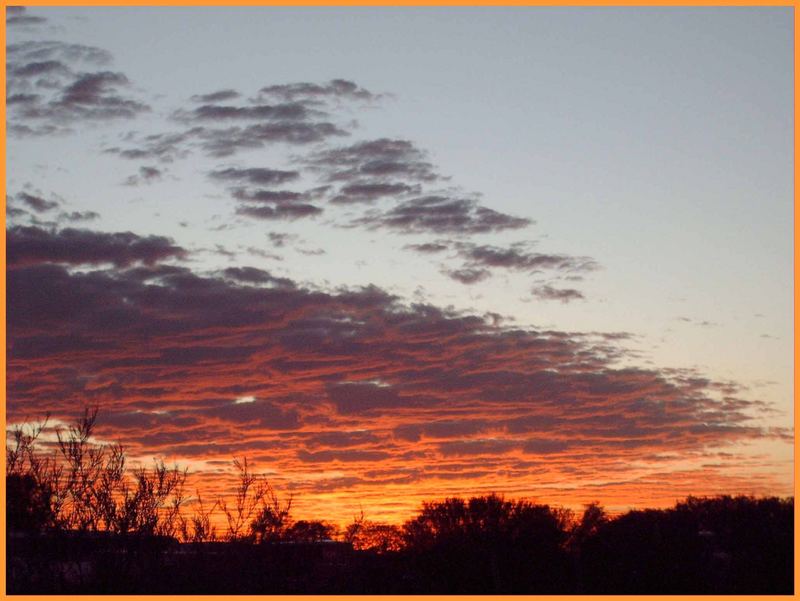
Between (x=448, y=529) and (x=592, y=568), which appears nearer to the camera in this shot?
(x=592, y=568)

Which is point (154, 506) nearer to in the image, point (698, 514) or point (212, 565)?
point (212, 565)

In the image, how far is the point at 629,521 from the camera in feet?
202

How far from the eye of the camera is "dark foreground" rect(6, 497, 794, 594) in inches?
1102

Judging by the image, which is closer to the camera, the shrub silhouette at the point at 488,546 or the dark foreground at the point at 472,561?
the dark foreground at the point at 472,561

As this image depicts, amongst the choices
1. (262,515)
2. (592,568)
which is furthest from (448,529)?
(262,515)

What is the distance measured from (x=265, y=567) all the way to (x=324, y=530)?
32.3 meters

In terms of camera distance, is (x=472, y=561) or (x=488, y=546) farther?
(x=488, y=546)

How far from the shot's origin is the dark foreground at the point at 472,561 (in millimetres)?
27984

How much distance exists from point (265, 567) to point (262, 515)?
2.42 metres

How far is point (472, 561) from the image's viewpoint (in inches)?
2373

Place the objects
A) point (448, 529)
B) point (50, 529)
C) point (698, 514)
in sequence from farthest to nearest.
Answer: point (448, 529), point (698, 514), point (50, 529)

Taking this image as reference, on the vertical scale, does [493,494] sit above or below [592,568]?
above

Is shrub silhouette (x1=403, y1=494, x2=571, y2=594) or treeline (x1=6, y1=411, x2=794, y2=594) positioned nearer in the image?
treeline (x1=6, y1=411, x2=794, y2=594)

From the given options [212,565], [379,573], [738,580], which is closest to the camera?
[212,565]
